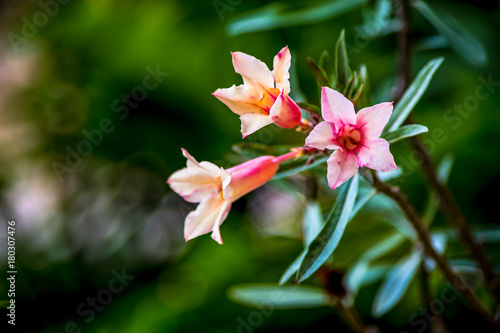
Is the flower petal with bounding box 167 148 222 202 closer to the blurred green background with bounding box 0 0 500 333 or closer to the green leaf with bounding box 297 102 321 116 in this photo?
the green leaf with bounding box 297 102 321 116

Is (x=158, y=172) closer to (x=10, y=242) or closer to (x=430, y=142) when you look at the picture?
(x=10, y=242)

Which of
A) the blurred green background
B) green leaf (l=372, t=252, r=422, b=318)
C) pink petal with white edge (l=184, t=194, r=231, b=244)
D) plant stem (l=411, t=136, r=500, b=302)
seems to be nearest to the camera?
pink petal with white edge (l=184, t=194, r=231, b=244)

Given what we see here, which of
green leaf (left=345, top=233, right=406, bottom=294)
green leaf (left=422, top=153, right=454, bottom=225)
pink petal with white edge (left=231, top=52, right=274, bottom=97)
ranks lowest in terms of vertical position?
green leaf (left=345, top=233, right=406, bottom=294)

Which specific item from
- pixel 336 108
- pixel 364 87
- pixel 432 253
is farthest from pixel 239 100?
pixel 432 253

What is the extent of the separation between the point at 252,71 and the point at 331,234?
0.81ft

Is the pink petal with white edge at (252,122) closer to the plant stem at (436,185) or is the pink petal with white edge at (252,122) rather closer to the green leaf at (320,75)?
the green leaf at (320,75)

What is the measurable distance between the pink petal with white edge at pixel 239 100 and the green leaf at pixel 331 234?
184mm

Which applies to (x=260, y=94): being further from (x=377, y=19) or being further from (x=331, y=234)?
(x=377, y=19)

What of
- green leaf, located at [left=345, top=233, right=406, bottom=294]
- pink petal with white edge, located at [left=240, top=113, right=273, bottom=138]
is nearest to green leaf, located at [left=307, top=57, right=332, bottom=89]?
pink petal with white edge, located at [left=240, top=113, right=273, bottom=138]

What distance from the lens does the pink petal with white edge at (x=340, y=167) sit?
1.78 feet

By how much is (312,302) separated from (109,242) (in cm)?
85

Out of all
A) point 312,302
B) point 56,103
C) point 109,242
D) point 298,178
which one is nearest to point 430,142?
point 298,178

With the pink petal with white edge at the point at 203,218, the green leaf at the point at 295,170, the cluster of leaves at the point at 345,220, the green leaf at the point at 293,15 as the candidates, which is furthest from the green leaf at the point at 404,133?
the green leaf at the point at 293,15

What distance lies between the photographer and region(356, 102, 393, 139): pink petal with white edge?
56cm
